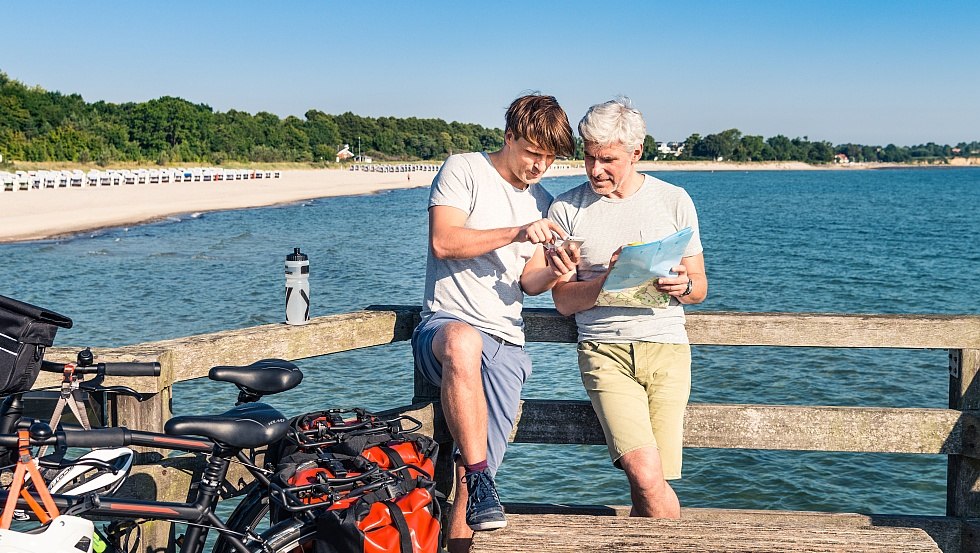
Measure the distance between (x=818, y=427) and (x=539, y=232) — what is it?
143 centimetres

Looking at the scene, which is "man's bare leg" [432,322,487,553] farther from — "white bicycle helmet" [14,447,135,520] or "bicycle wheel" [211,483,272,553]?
"white bicycle helmet" [14,447,135,520]

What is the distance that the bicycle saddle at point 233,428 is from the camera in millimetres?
2561

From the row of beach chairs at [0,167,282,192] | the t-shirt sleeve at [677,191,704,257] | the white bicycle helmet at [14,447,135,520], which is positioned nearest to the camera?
the white bicycle helmet at [14,447,135,520]

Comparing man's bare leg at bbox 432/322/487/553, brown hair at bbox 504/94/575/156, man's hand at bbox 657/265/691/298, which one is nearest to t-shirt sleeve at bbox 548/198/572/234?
brown hair at bbox 504/94/575/156

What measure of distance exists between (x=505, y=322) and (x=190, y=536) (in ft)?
4.67

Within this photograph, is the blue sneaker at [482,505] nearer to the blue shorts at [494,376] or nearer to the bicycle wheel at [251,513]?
the blue shorts at [494,376]

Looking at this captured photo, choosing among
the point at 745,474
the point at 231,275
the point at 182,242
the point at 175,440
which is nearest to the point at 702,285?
the point at 175,440

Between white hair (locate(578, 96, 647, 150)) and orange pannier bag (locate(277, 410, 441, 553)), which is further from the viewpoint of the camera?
white hair (locate(578, 96, 647, 150))

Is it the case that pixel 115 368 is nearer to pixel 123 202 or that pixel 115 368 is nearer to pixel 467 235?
pixel 467 235

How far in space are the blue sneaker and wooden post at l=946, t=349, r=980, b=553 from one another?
186 centimetres

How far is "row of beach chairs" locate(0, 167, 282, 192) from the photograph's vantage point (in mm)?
44844

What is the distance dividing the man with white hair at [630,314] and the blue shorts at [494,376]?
1.02ft

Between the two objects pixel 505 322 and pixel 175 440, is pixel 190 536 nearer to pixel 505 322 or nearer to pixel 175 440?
pixel 175 440

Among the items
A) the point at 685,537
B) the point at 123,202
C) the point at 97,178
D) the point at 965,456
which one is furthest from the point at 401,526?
the point at 97,178
